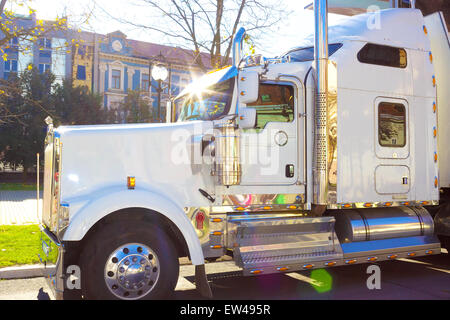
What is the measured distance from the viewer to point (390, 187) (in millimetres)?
5934

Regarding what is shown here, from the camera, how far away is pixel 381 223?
5980 mm

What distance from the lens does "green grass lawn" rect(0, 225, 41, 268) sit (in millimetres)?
6786

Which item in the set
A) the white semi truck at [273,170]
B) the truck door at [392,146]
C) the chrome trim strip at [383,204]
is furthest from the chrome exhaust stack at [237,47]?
the chrome trim strip at [383,204]

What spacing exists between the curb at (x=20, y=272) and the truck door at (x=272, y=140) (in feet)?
11.6

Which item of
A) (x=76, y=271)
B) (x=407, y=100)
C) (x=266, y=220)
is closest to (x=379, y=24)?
(x=407, y=100)

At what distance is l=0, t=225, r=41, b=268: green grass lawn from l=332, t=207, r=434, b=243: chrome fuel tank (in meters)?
4.56

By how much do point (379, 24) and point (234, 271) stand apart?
4.26 meters

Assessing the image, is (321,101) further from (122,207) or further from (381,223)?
(122,207)

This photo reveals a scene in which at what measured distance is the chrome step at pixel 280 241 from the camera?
5.01 m

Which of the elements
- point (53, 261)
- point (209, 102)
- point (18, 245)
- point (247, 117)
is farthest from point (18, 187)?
point (247, 117)

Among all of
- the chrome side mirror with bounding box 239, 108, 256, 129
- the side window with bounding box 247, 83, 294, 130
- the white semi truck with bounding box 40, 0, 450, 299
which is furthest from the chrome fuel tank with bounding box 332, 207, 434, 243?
the chrome side mirror with bounding box 239, 108, 256, 129

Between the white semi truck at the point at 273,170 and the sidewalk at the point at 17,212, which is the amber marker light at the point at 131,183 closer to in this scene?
the white semi truck at the point at 273,170

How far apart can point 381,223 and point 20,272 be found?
5.23m
